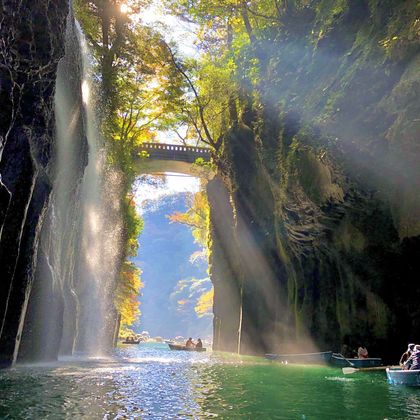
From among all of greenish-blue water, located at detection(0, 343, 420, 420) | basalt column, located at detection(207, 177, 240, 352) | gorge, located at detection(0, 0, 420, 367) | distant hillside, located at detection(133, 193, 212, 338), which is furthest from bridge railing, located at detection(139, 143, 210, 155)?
distant hillside, located at detection(133, 193, 212, 338)

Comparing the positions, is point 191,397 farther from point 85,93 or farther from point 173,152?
point 173,152

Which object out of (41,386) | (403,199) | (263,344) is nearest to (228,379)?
(41,386)

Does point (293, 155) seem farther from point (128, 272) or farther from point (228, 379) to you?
point (128, 272)

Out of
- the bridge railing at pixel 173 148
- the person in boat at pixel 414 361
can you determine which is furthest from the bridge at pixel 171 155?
the person in boat at pixel 414 361

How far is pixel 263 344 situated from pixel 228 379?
13.5 m

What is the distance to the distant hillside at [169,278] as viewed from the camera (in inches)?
5069

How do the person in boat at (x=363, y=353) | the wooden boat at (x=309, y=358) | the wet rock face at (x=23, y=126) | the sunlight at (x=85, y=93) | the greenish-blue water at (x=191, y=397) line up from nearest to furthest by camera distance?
the greenish-blue water at (x=191, y=397)
the wet rock face at (x=23, y=126)
the person in boat at (x=363, y=353)
the wooden boat at (x=309, y=358)
the sunlight at (x=85, y=93)

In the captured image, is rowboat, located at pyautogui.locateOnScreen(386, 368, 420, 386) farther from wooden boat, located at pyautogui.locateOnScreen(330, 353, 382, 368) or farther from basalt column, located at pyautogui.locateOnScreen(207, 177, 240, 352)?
basalt column, located at pyautogui.locateOnScreen(207, 177, 240, 352)

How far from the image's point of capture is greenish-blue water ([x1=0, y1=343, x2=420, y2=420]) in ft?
18.6

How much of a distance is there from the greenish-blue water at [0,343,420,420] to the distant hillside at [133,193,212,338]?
108572mm

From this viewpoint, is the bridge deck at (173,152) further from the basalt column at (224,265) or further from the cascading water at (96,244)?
the cascading water at (96,244)

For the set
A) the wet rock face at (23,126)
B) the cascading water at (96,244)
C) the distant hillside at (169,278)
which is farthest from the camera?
the distant hillside at (169,278)

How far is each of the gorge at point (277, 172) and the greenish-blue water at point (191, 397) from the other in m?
2.75

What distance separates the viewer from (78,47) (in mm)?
15445
